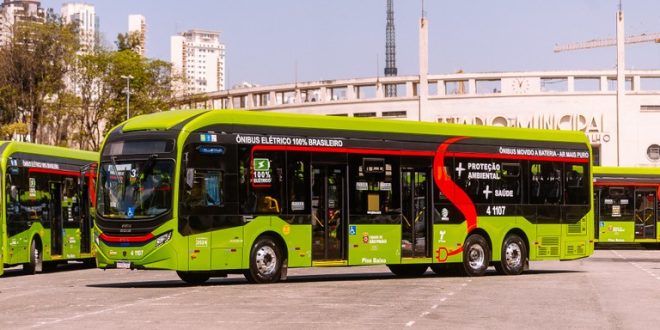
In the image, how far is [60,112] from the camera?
82.2 m

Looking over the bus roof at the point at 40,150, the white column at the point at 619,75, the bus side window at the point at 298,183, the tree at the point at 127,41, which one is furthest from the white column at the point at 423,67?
the bus side window at the point at 298,183

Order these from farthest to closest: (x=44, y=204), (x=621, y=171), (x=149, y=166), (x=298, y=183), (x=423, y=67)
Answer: (x=423, y=67) → (x=621, y=171) → (x=44, y=204) → (x=298, y=183) → (x=149, y=166)

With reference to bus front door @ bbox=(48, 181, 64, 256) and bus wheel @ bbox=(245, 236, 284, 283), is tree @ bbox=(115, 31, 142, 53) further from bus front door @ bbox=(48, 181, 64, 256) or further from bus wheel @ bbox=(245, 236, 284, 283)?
bus wheel @ bbox=(245, 236, 284, 283)

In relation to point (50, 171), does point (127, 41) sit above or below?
above

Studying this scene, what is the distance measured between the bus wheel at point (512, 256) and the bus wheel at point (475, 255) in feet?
1.96

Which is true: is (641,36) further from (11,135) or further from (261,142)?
(261,142)

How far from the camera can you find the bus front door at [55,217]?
31.8 m

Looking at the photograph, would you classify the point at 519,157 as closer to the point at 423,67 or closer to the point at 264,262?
the point at 264,262

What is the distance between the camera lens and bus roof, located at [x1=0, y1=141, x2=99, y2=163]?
1180 inches

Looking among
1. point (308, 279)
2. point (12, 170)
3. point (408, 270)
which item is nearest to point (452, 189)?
point (408, 270)

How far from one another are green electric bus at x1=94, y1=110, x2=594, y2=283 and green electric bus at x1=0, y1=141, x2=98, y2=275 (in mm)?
6469

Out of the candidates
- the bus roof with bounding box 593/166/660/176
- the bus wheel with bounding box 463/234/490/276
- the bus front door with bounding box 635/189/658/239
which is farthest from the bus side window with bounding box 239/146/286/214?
the bus front door with bounding box 635/189/658/239

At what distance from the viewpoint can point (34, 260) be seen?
31016 millimetres

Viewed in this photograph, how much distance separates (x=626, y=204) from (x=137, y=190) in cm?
3026
